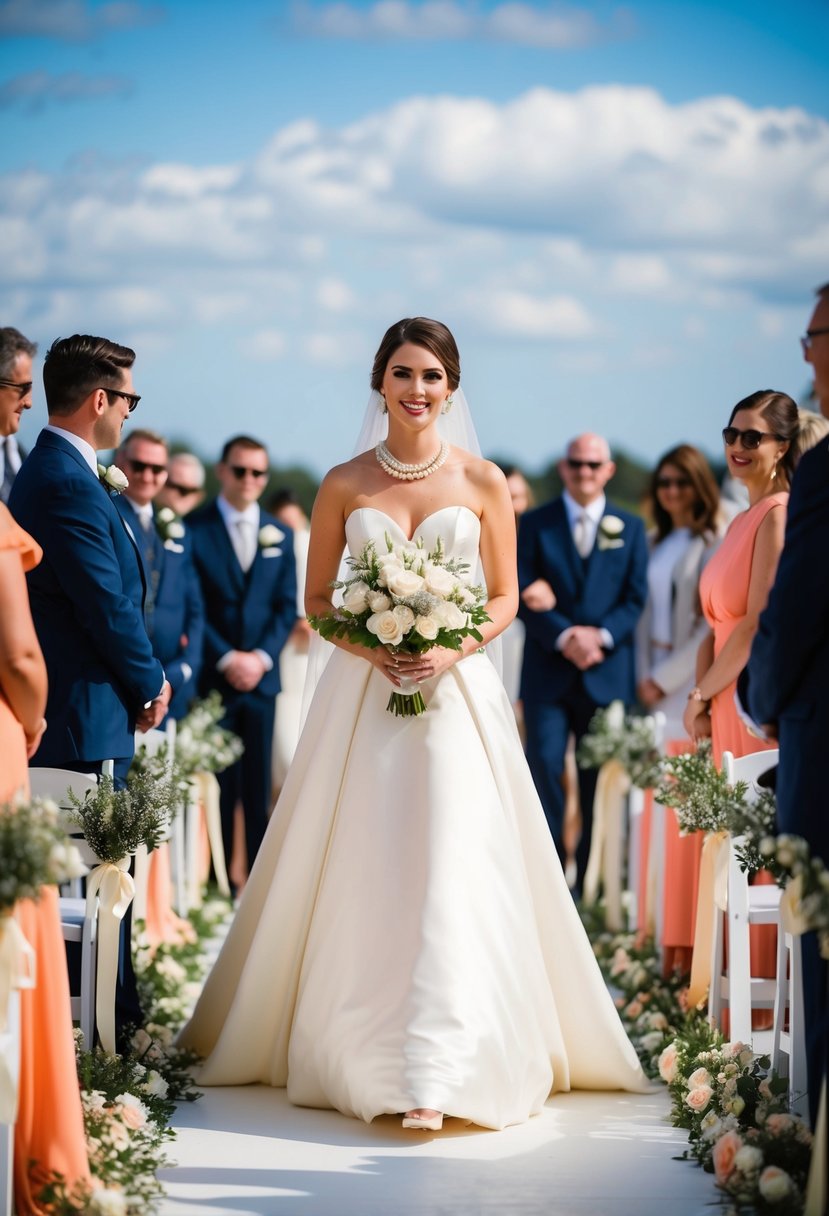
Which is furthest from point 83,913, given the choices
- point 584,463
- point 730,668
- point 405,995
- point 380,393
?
point 584,463

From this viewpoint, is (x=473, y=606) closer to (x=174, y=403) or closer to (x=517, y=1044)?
(x=517, y=1044)

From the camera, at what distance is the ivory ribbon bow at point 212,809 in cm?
867

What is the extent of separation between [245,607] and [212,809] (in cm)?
133

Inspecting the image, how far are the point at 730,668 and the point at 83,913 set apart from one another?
2.57 meters

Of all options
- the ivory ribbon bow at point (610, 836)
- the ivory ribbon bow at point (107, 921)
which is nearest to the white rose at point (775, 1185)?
the ivory ribbon bow at point (107, 921)

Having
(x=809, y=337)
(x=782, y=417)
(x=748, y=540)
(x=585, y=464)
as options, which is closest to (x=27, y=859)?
(x=809, y=337)

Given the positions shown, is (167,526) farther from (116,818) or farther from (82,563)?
(116,818)

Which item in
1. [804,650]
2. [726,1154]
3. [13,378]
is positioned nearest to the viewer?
[804,650]

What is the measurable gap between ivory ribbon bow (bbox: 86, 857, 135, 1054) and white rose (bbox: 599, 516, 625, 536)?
4.69 metres

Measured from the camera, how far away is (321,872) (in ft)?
17.4

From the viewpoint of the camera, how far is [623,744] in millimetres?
8250

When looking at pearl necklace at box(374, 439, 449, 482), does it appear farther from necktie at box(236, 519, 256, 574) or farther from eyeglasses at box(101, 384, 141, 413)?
necktie at box(236, 519, 256, 574)

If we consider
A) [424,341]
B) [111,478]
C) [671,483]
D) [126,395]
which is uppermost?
[671,483]

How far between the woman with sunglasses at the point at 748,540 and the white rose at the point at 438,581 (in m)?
1.41
